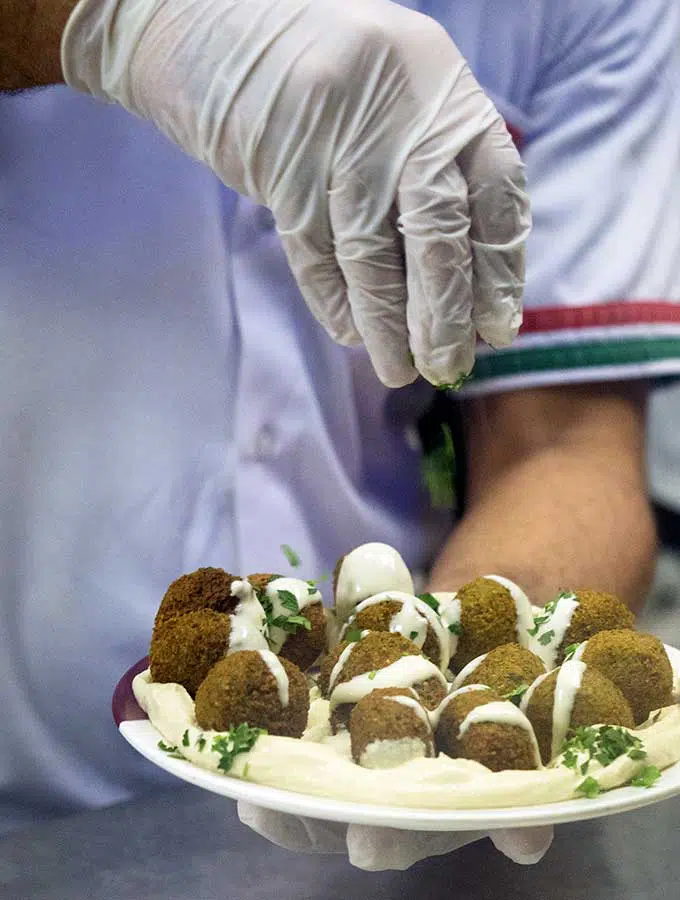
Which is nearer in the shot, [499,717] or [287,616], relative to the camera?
[499,717]

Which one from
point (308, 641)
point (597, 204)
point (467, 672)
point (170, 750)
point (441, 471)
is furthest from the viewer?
point (441, 471)

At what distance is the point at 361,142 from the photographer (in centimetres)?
101

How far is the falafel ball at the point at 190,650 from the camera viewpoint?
0.99m

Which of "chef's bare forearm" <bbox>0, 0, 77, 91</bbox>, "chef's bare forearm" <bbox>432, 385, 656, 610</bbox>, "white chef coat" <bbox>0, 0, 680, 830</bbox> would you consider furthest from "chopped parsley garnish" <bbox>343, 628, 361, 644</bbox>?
"chef's bare forearm" <bbox>0, 0, 77, 91</bbox>

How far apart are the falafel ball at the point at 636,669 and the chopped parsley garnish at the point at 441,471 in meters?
0.65

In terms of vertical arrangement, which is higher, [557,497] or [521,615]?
[521,615]

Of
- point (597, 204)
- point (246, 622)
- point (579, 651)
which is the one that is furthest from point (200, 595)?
point (597, 204)

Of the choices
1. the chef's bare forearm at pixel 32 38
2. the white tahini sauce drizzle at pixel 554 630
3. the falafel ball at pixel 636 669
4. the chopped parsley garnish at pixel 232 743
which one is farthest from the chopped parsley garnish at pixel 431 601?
the chef's bare forearm at pixel 32 38

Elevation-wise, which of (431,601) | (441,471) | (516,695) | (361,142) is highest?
(361,142)

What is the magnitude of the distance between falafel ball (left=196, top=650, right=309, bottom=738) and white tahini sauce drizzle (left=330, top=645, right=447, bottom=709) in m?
0.04

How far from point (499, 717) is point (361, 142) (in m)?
0.53

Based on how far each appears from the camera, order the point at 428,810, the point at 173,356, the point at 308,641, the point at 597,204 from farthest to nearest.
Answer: the point at 597,204 < the point at 173,356 < the point at 308,641 < the point at 428,810

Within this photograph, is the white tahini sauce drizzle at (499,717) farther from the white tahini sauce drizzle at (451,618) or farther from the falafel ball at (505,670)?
the white tahini sauce drizzle at (451,618)

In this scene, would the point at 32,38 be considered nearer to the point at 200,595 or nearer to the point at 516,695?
the point at 200,595
